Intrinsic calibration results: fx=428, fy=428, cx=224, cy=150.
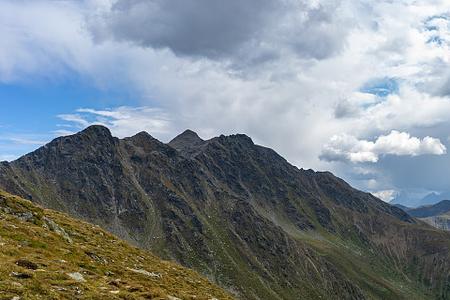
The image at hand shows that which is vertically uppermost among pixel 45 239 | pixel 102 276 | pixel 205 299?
pixel 45 239

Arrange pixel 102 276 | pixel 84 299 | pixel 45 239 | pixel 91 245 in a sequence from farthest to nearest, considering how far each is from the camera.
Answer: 1. pixel 91 245
2. pixel 45 239
3. pixel 102 276
4. pixel 84 299

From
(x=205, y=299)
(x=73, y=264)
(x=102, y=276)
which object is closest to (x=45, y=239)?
(x=73, y=264)

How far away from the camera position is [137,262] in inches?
Result: 1930

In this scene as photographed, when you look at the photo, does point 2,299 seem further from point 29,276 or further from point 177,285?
point 177,285

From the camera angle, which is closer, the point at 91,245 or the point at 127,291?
the point at 127,291

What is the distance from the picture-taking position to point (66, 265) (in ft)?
107

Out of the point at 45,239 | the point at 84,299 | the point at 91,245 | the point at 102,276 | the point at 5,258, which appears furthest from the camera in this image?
the point at 91,245

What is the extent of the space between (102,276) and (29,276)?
8.42 metres

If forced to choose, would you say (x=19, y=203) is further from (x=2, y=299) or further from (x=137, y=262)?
(x=2, y=299)

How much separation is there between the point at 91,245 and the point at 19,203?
9860 mm

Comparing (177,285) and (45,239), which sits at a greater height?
(45,239)

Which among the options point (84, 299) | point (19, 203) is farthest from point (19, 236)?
point (84, 299)

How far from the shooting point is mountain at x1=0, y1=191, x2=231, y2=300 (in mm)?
24875

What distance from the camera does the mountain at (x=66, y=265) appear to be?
24.9m
